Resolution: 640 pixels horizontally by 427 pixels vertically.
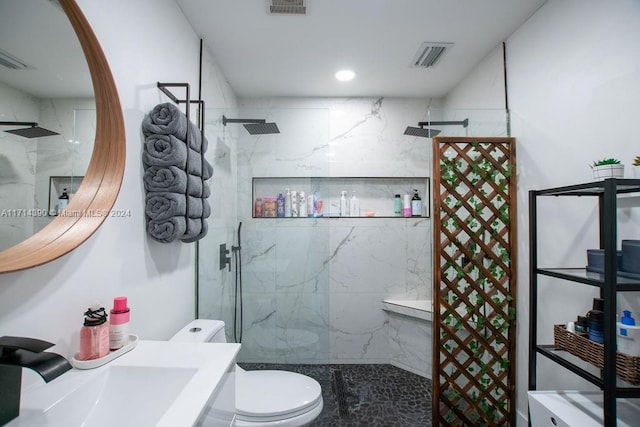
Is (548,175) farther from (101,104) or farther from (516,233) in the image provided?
(101,104)

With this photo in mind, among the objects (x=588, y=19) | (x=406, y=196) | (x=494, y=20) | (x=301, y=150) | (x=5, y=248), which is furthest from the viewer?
(x=406, y=196)

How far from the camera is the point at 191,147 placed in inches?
54.0

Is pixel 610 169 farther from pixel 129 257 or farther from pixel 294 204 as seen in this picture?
pixel 129 257

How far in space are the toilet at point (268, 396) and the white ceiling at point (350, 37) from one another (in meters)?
1.71

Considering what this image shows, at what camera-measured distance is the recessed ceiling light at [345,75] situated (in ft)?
7.43

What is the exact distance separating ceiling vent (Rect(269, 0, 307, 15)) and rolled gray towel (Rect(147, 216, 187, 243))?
1224 millimetres

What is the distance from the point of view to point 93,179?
37.2 inches

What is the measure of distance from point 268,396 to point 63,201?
1199 mm

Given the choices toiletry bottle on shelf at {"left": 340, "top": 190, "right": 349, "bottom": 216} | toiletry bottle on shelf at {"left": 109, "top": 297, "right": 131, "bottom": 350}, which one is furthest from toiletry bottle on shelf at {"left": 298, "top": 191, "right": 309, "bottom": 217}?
toiletry bottle on shelf at {"left": 109, "top": 297, "right": 131, "bottom": 350}

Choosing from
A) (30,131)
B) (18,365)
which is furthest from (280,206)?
(18,365)

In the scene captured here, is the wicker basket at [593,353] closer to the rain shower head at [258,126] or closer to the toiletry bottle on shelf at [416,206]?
the toiletry bottle on shelf at [416,206]

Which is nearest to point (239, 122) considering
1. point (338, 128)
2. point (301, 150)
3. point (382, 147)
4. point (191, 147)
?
point (301, 150)

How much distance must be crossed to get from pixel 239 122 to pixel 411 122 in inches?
63.9

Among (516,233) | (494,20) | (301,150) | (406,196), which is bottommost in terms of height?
(516,233)
